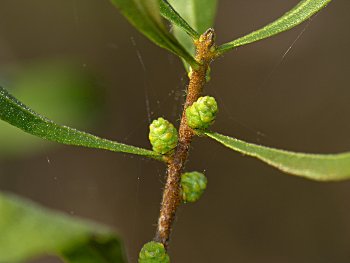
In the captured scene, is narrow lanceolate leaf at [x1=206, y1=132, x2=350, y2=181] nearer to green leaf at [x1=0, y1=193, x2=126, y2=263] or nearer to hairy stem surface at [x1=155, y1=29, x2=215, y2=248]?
hairy stem surface at [x1=155, y1=29, x2=215, y2=248]

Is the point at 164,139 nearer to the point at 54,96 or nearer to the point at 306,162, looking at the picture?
the point at 306,162

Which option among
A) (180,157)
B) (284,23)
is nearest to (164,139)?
(180,157)

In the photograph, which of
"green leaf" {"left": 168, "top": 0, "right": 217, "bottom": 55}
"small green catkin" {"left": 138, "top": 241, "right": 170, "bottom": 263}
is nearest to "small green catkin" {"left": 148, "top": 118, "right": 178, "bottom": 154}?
"small green catkin" {"left": 138, "top": 241, "right": 170, "bottom": 263}

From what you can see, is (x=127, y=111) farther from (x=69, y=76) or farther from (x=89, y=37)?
(x=69, y=76)

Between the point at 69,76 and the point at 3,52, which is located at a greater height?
the point at 3,52

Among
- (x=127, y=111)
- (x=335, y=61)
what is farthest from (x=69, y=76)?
(x=335, y=61)

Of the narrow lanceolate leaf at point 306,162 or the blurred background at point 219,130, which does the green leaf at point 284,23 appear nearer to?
the narrow lanceolate leaf at point 306,162
